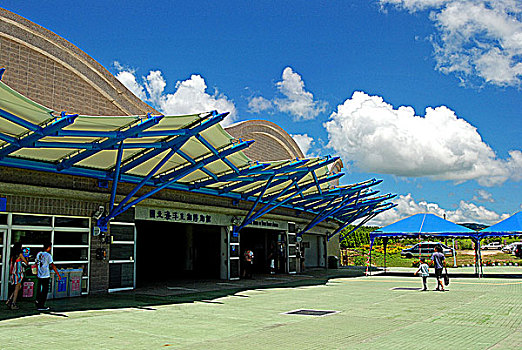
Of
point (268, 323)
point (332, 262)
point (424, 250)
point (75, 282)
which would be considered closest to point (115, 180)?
point (75, 282)

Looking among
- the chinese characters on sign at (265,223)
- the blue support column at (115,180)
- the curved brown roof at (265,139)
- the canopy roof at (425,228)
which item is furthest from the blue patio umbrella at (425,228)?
the blue support column at (115,180)

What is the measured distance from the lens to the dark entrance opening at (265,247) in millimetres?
28953

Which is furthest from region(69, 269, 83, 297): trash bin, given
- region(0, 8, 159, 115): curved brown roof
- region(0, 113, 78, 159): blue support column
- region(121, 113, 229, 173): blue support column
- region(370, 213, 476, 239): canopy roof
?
region(370, 213, 476, 239): canopy roof

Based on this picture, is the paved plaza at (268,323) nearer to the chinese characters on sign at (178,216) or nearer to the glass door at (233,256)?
the chinese characters on sign at (178,216)

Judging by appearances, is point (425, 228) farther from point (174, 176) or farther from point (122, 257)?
point (122, 257)

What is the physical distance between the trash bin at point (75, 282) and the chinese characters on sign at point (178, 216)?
13.4 feet

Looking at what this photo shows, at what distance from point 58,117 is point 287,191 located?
13.6 metres

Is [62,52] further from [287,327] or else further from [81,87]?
[287,327]

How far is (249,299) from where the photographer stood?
1583cm

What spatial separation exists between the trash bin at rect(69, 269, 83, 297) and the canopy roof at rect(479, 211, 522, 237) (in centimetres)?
2086

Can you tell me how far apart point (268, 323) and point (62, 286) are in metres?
7.76

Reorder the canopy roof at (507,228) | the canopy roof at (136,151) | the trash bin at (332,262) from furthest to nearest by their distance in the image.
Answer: the trash bin at (332,262) → the canopy roof at (507,228) → the canopy roof at (136,151)

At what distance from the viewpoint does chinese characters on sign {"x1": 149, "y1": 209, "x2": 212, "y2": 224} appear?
19.5 metres

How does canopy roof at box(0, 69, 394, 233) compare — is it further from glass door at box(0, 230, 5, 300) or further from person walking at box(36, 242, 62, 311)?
person walking at box(36, 242, 62, 311)
